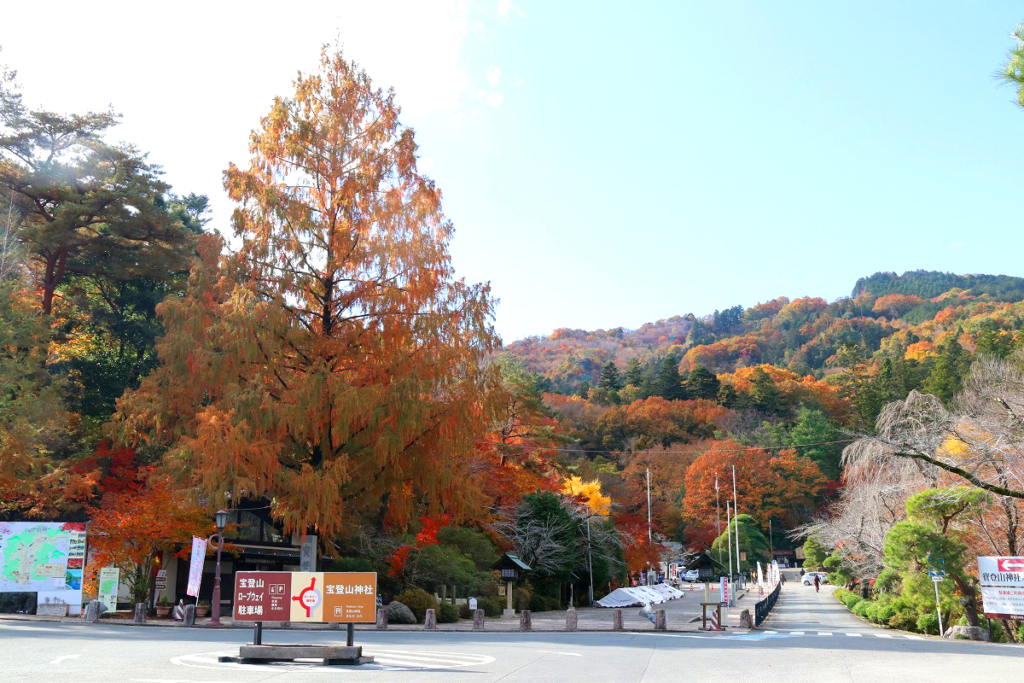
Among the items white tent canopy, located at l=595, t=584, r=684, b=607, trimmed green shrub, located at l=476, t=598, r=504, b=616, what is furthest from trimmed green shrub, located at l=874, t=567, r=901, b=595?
trimmed green shrub, located at l=476, t=598, r=504, b=616

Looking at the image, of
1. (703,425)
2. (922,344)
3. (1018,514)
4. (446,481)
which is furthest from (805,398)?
(446,481)

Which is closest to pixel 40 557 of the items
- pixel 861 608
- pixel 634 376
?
pixel 861 608

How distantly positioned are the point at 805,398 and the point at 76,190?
83399 mm

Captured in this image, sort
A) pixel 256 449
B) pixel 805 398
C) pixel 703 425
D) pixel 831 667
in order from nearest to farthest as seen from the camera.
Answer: pixel 831 667 < pixel 256 449 < pixel 703 425 < pixel 805 398

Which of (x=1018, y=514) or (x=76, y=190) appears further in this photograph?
(x=76, y=190)

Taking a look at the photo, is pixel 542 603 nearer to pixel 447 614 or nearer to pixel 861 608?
pixel 447 614

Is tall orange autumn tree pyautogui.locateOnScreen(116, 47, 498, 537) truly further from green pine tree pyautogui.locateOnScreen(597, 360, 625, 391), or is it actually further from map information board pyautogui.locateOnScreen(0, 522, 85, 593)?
green pine tree pyautogui.locateOnScreen(597, 360, 625, 391)

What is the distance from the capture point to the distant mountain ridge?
12419cm

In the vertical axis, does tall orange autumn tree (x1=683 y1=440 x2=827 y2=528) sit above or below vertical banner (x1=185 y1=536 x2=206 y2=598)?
above

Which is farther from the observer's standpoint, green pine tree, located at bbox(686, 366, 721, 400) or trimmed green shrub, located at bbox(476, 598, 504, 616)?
green pine tree, located at bbox(686, 366, 721, 400)

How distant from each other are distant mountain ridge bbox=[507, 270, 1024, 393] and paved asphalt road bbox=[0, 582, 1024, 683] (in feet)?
297

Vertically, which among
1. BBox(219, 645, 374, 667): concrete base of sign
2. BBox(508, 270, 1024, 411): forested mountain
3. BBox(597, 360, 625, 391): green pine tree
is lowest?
BBox(219, 645, 374, 667): concrete base of sign

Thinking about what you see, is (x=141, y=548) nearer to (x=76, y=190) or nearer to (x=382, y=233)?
(x=382, y=233)

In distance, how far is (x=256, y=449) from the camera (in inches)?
753
